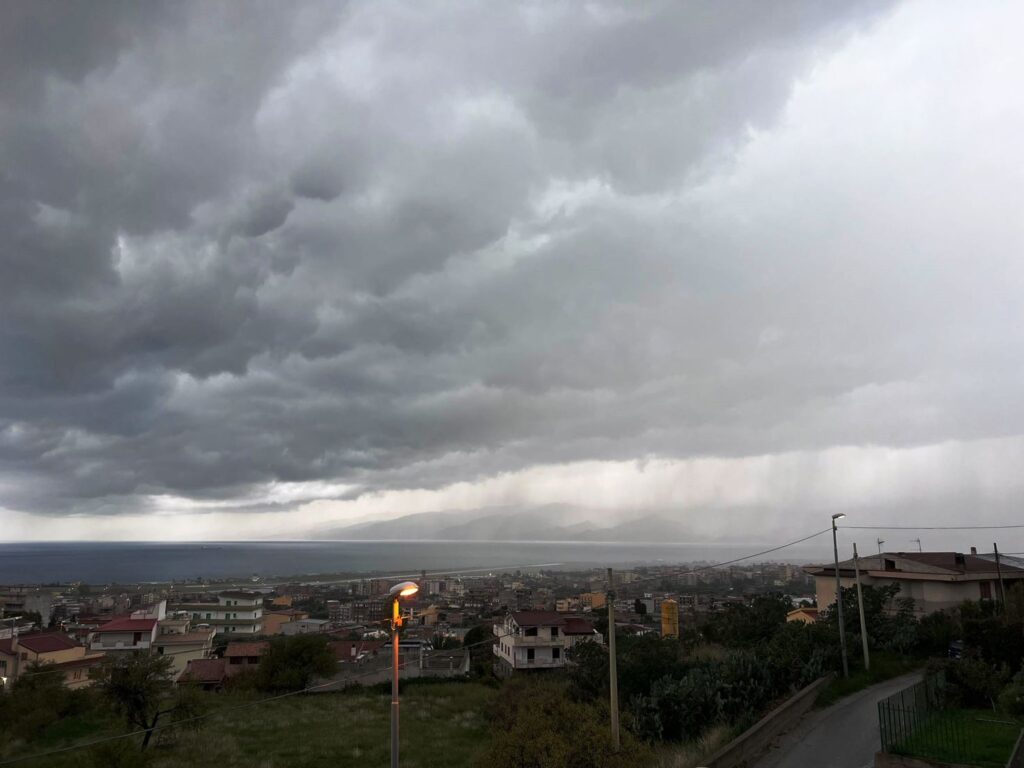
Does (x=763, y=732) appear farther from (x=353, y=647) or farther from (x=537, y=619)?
(x=353, y=647)

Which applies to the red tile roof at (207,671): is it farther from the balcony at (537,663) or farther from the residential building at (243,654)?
the balcony at (537,663)

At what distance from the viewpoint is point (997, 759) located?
37.2 feet

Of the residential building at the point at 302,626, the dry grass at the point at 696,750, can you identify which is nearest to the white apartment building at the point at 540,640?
the dry grass at the point at 696,750

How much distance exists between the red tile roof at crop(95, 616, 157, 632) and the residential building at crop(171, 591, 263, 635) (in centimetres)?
2246

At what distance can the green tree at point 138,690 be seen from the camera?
78.3ft

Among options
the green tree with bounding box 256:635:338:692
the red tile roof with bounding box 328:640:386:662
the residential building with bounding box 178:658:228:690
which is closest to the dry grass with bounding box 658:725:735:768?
the green tree with bounding box 256:635:338:692

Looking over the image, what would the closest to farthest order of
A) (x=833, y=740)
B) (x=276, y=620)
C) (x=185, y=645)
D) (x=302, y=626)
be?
(x=833, y=740), (x=185, y=645), (x=302, y=626), (x=276, y=620)

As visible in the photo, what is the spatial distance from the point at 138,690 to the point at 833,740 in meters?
24.7

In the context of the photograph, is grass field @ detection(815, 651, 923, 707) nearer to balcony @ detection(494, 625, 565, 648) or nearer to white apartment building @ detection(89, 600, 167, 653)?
balcony @ detection(494, 625, 565, 648)

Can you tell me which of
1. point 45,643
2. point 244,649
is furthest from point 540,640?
point 45,643

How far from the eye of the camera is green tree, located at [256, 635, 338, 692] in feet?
131

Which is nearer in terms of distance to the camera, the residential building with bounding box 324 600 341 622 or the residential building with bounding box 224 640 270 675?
the residential building with bounding box 224 640 270 675

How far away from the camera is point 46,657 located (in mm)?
42156

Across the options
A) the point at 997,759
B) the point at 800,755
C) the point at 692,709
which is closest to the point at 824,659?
the point at 692,709
